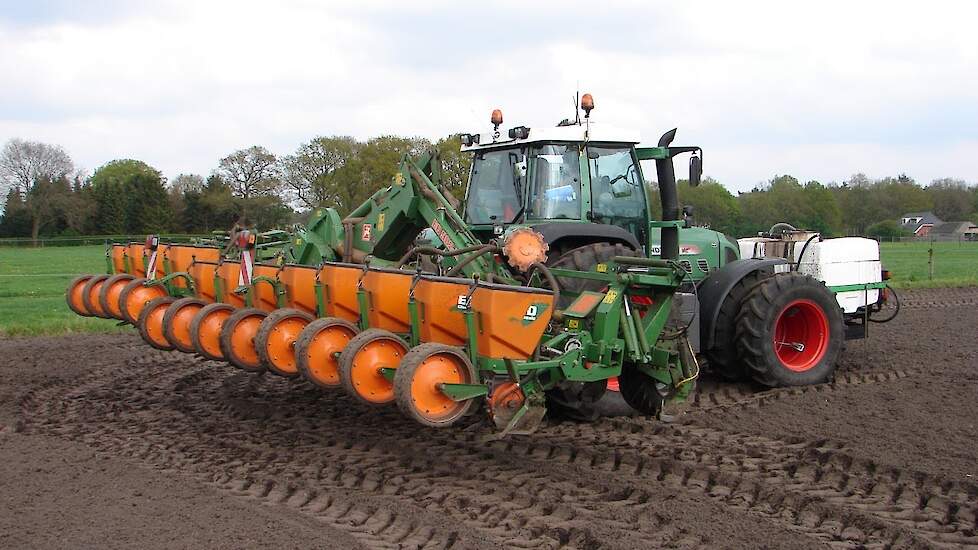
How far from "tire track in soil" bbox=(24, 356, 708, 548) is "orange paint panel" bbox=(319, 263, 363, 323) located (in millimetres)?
927

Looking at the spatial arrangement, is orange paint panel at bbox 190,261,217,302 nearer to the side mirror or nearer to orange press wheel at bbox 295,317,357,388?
orange press wheel at bbox 295,317,357,388

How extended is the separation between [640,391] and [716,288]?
2.01 meters

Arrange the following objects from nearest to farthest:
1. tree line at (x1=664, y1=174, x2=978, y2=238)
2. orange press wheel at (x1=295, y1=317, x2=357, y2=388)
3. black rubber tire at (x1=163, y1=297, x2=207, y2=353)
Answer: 1. orange press wheel at (x1=295, y1=317, x2=357, y2=388)
2. black rubber tire at (x1=163, y1=297, x2=207, y2=353)
3. tree line at (x1=664, y1=174, x2=978, y2=238)

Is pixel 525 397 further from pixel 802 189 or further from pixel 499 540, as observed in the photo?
pixel 802 189

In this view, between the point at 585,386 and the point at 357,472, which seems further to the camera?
the point at 585,386

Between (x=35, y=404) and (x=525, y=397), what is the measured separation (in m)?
5.18

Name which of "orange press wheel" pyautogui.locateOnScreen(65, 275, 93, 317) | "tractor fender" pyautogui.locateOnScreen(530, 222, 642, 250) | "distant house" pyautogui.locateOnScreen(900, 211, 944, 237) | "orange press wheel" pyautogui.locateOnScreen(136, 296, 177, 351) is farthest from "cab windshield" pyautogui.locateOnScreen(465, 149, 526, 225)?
"distant house" pyautogui.locateOnScreen(900, 211, 944, 237)

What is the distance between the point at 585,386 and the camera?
6406 mm

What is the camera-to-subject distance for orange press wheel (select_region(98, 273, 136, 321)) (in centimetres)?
870

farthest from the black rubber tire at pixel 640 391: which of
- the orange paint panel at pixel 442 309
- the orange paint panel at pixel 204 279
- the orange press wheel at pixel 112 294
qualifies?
the orange press wheel at pixel 112 294

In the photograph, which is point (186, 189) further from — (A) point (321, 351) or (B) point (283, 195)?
(A) point (321, 351)

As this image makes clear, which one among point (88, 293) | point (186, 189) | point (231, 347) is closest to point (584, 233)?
point (231, 347)

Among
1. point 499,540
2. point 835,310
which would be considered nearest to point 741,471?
point 499,540

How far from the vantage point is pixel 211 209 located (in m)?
51.6
